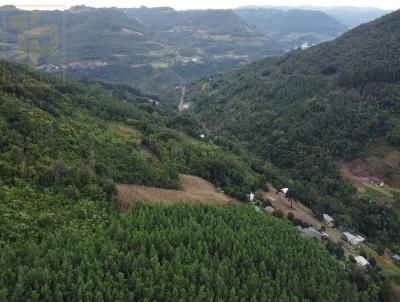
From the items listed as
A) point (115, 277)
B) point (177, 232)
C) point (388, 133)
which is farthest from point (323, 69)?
point (115, 277)

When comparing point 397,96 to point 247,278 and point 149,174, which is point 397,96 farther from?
point 247,278

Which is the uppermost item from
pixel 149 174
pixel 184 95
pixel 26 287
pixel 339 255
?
pixel 26 287

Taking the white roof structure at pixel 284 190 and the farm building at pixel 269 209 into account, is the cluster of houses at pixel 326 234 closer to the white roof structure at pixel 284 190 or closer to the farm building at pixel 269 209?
the farm building at pixel 269 209

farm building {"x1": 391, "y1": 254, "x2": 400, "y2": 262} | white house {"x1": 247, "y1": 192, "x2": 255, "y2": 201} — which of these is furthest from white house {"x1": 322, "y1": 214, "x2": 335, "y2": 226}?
white house {"x1": 247, "y1": 192, "x2": 255, "y2": 201}

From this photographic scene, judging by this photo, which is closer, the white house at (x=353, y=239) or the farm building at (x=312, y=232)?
the farm building at (x=312, y=232)

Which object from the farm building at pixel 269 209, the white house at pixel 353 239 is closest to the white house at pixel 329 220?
the white house at pixel 353 239

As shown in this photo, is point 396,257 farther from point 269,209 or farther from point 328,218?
point 269,209

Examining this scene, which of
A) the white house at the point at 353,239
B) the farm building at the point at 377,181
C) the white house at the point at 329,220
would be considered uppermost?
the white house at the point at 353,239
